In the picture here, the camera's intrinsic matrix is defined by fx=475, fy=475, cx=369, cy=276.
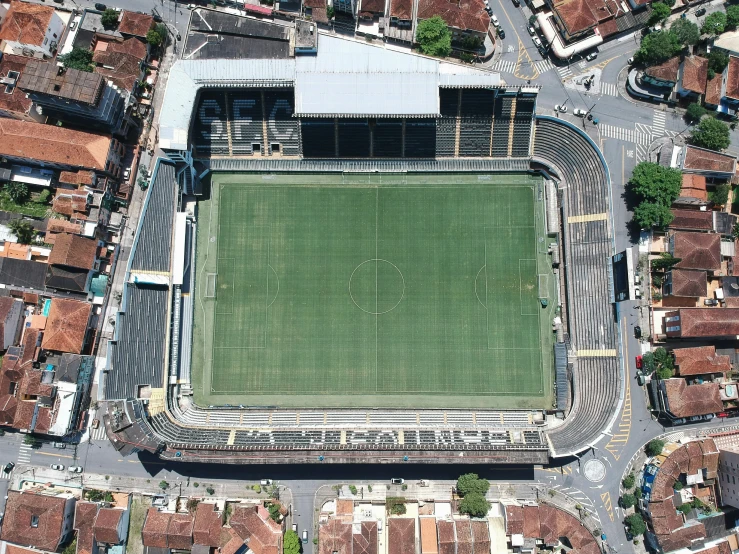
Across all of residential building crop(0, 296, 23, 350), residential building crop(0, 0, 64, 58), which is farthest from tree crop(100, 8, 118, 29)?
residential building crop(0, 296, 23, 350)

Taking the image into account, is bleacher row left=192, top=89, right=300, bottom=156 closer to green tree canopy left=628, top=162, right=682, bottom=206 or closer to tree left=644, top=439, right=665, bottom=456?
green tree canopy left=628, top=162, right=682, bottom=206

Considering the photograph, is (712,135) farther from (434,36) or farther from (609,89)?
(434,36)

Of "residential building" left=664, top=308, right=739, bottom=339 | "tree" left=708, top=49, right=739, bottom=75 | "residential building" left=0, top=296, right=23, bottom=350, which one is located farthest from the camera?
"tree" left=708, top=49, right=739, bottom=75

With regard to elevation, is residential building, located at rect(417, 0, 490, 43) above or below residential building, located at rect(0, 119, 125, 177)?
above

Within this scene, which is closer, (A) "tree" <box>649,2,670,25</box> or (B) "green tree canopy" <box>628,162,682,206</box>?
(B) "green tree canopy" <box>628,162,682,206</box>

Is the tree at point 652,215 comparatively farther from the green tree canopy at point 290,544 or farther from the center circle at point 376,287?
the green tree canopy at point 290,544

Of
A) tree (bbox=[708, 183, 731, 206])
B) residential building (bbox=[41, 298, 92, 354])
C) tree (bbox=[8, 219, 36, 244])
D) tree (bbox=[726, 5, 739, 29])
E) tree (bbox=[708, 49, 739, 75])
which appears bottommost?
residential building (bbox=[41, 298, 92, 354])

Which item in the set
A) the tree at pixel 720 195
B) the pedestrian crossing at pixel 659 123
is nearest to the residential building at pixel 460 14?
the pedestrian crossing at pixel 659 123

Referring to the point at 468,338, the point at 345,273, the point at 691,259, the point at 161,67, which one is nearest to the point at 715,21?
the point at 691,259
